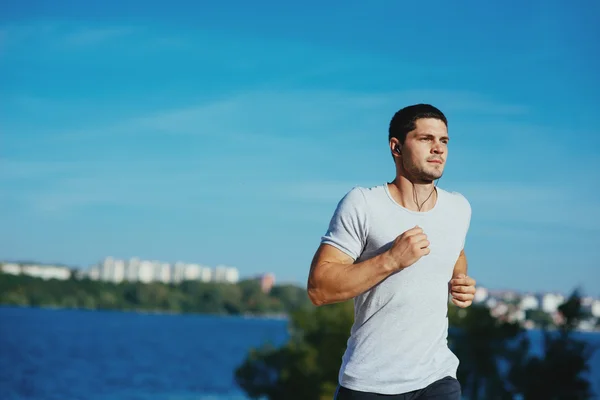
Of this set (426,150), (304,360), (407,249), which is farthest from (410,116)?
(304,360)

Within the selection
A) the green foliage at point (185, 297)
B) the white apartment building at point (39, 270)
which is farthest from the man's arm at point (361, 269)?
the green foliage at point (185, 297)

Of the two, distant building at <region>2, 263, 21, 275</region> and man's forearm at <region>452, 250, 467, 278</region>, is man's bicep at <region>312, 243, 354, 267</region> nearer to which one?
Answer: man's forearm at <region>452, 250, 467, 278</region>

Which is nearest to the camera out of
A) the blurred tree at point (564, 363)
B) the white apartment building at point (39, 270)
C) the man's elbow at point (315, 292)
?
the man's elbow at point (315, 292)

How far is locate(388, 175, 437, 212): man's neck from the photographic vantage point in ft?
15.4

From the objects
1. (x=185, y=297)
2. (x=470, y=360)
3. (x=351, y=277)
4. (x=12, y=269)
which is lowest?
(x=185, y=297)

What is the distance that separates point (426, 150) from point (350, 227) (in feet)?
1.74

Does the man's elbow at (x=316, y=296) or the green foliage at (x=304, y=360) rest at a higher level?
the man's elbow at (x=316, y=296)

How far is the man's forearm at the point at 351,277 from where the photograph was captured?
14.2 ft

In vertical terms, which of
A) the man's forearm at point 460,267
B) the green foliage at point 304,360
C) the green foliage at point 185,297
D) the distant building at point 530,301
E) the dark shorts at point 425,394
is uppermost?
the man's forearm at point 460,267

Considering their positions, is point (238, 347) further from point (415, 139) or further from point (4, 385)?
point (415, 139)

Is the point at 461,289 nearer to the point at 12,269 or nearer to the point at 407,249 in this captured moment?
the point at 407,249

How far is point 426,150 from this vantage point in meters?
4.64

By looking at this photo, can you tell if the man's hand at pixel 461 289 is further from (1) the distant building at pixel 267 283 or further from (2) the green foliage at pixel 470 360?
(1) the distant building at pixel 267 283

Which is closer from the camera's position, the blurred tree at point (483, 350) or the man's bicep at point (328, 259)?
the man's bicep at point (328, 259)
